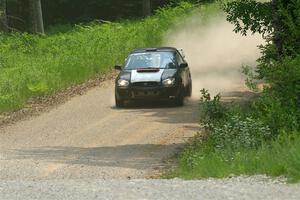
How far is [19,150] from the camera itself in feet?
53.7

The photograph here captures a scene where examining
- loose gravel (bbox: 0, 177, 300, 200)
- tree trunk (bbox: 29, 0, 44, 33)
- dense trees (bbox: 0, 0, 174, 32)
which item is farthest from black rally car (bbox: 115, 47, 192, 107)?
dense trees (bbox: 0, 0, 174, 32)

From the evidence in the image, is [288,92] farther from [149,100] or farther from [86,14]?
[86,14]

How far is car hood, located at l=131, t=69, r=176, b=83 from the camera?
74.3 ft

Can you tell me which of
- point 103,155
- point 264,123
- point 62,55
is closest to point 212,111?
point 264,123

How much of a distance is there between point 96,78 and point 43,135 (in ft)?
36.6

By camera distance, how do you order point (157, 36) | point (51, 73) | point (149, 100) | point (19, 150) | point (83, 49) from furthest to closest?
point (157, 36) < point (83, 49) < point (51, 73) < point (149, 100) < point (19, 150)

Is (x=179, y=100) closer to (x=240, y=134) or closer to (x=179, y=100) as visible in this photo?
(x=179, y=100)

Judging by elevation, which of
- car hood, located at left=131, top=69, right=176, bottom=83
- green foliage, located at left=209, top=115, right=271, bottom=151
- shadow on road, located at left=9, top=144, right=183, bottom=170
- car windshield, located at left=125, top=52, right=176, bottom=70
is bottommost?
shadow on road, located at left=9, top=144, right=183, bottom=170

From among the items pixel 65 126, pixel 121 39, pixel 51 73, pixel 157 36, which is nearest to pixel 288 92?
pixel 65 126

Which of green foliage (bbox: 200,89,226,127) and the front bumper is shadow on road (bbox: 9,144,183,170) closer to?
green foliage (bbox: 200,89,226,127)

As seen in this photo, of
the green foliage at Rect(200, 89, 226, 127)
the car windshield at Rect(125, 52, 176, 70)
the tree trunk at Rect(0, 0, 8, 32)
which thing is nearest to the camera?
the green foliage at Rect(200, 89, 226, 127)

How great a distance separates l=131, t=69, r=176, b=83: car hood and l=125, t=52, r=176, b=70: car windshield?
412 mm

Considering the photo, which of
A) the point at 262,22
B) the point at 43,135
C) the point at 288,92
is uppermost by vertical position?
the point at 262,22

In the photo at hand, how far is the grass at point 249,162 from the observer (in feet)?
33.5
